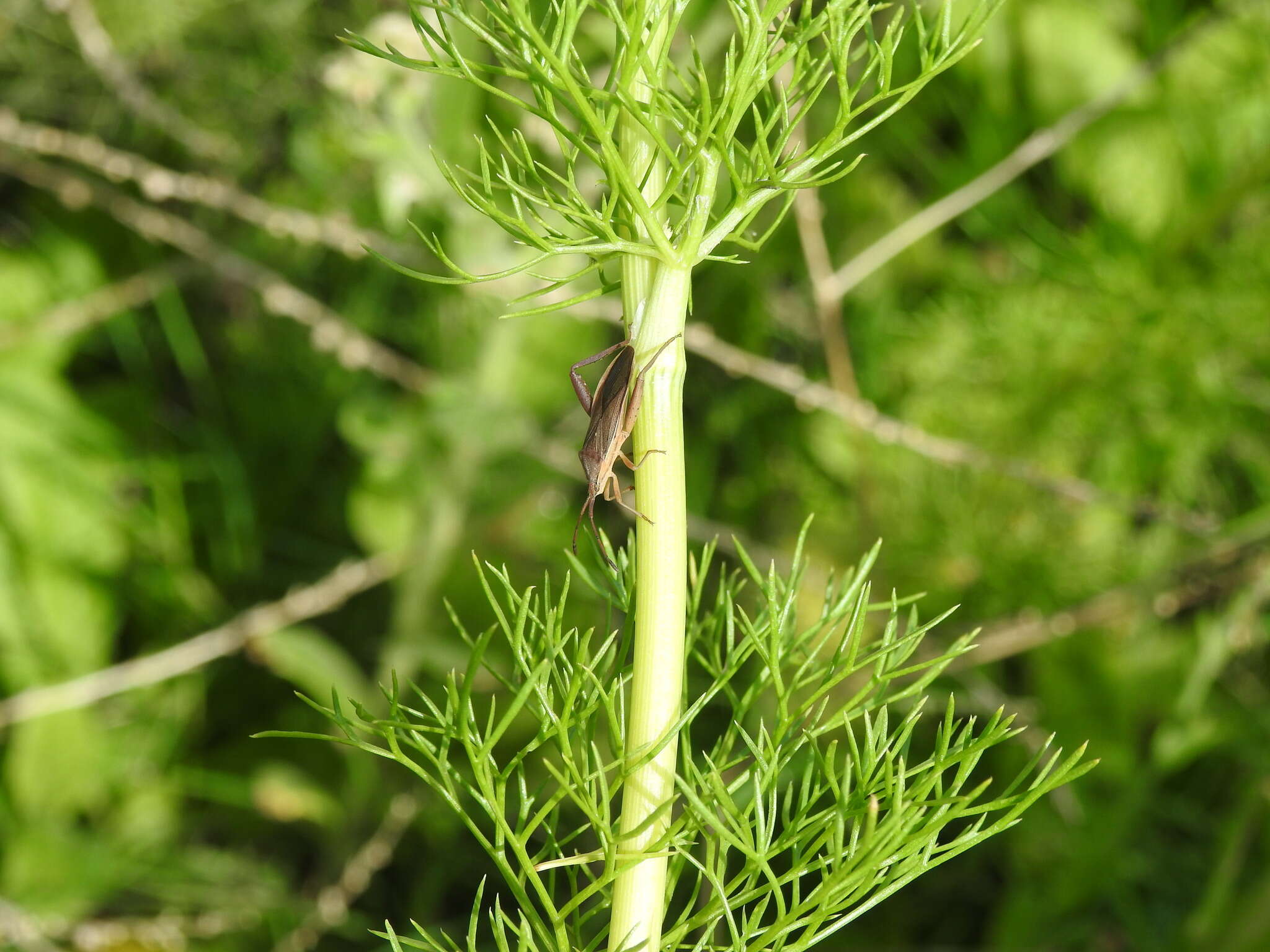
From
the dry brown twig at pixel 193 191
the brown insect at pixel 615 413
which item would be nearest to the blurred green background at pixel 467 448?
the dry brown twig at pixel 193 191

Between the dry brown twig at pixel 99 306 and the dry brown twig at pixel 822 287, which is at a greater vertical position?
the dry brown twig at pixel 99 306

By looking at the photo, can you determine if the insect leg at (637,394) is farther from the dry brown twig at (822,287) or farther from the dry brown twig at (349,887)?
the dry brown twig at (349,887)

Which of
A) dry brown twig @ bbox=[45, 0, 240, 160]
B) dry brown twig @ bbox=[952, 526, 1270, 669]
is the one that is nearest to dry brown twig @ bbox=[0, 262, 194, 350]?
dry brown twig @ bbox=[45, 0, 240, 160]

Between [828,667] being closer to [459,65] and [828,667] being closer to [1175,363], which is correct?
[459,65]

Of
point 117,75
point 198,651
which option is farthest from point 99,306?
point 198,651

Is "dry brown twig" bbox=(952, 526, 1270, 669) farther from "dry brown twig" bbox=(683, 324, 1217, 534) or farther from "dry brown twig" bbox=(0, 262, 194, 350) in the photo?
"dry brown twig" bbox=(0, 262, 194, 350)

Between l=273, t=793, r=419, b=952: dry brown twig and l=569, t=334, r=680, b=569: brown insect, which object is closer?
l=569, t=334, r=680, b=569: brown insect

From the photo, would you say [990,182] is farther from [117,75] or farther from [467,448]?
[117,75]
